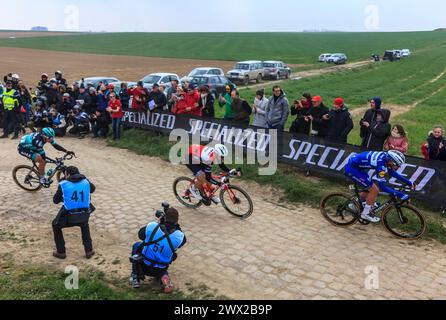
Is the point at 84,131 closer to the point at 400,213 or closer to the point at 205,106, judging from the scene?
the point at 205,106

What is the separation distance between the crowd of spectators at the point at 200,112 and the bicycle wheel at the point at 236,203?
9.67 ft

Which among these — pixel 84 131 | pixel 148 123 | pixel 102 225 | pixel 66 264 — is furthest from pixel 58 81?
pixel 66 264

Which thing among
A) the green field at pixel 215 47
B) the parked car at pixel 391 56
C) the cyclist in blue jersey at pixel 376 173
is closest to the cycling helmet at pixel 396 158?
the cyclist in blue jersey at pixel 376 173

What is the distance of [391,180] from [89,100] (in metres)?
11.6

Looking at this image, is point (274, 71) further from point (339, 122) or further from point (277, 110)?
point (339, 122)

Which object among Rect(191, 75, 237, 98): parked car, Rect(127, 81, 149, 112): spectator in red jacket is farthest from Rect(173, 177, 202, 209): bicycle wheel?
Rect(191, 75, 237, 98): parked car

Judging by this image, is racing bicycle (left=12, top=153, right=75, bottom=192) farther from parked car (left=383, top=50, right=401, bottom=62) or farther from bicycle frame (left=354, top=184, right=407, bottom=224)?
parked car (left=383, top=50, right=401, bottom=62)

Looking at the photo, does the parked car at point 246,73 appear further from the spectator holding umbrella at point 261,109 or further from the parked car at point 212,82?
the spectator holding umbrella at point 261,109

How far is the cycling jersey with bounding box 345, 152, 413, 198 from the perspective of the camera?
8.11 meters

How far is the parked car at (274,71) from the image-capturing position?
38406 mm

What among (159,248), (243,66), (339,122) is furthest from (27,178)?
(243,66)

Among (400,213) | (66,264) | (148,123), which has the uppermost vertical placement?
(148,123)

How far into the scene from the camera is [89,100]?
1664 cm

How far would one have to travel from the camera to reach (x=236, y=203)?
9.61 m
